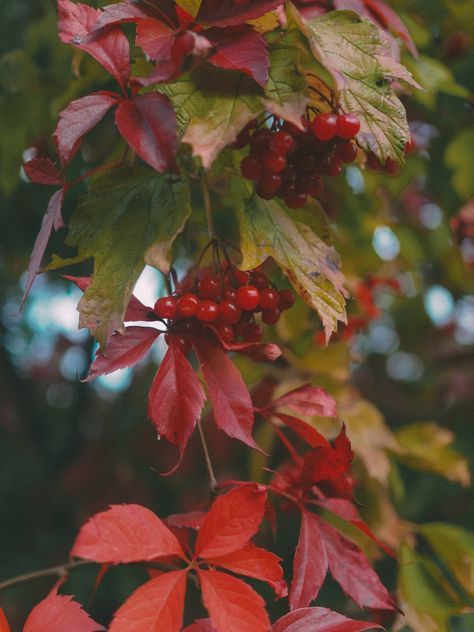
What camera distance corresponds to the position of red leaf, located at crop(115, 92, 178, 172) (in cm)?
66

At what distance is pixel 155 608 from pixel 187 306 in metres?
0.31

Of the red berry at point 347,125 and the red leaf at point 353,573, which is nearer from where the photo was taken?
the red berry at point 347,125

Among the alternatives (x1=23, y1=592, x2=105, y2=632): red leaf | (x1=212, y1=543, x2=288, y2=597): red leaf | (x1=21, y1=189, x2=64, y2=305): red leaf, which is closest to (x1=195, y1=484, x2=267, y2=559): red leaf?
(x1=212, y1=543, x2=288, y2=597): red leaf

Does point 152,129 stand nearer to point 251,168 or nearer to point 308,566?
point 251,168

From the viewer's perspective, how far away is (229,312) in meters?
0.77

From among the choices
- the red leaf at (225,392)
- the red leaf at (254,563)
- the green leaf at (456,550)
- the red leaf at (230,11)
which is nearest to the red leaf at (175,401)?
the red leaf at (225,392)

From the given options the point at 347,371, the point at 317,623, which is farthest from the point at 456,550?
the point at 317,623

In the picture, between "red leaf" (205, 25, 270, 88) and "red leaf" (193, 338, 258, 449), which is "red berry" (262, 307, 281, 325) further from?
"red leaf" (205, 25, 270, 88)

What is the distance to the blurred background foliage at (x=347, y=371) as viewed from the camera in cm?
126

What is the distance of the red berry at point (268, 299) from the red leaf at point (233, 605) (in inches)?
11.6

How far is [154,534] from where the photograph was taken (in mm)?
685

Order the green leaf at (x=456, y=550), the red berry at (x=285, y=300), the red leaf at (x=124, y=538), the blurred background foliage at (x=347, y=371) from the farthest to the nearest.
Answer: the blurred background foliage at (x=347, y=371) → the green leaf at (x=456, y=550) → the red berry at (x=285, y=300) → the red leaf at (x=124, y=538)

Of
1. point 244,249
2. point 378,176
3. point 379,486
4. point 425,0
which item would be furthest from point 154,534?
point 425,0

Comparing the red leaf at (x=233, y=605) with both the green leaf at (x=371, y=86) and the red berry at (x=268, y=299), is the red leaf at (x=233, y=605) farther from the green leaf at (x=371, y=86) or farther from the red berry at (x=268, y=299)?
the green leaf at (x=371, y=86)
